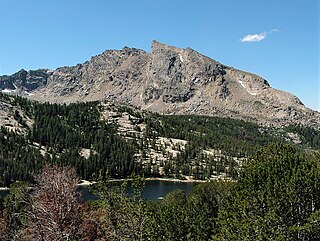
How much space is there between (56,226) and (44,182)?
5127 mm

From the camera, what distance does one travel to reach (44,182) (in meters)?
33.4

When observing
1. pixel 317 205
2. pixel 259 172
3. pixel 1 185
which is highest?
pixel 259 172

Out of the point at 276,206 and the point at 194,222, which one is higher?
the point at 276,206

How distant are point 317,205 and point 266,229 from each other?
694 cm

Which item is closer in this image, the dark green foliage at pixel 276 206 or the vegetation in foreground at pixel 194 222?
the vegetation in foreground at pixel 194 222

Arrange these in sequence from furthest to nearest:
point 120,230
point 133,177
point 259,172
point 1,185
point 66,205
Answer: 1. point 1,185
2. point 259,172
3. point 66,205
4. point 133,177
5. point 120,230

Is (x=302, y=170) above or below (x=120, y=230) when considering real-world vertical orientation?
above

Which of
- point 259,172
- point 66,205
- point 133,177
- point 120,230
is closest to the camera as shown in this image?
point 120,230

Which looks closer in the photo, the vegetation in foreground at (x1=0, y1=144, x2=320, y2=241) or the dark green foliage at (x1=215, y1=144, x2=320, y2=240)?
the vegetation in foreground at (x1=0, y1=144, x2=320, y2=241)

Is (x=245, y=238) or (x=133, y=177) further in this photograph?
(x=133, y=177)

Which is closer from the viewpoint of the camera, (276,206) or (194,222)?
(276,206)

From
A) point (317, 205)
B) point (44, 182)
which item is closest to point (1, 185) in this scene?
point (44, 182)

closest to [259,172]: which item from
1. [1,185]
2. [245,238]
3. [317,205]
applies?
[317,205]

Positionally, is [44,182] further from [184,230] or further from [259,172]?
[259,172]
